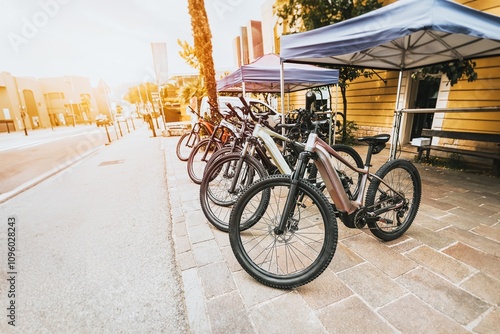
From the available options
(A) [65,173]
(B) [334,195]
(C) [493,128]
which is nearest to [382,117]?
(C) [493,128]

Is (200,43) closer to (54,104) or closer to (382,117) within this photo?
(382,117)

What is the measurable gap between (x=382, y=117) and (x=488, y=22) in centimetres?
590

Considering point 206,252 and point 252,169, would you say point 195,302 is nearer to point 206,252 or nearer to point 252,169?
point 206,252

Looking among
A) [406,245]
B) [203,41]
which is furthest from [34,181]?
[406,245]

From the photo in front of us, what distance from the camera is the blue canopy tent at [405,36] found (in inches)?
85.6

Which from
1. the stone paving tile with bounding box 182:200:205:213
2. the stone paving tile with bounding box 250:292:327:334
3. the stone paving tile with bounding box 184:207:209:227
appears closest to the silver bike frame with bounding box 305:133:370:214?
the stone paving tile with bounding box 250:292:327:334

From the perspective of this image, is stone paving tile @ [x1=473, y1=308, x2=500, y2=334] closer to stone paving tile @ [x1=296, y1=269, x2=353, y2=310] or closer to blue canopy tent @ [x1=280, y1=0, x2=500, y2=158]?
stone paving tile @ [x1=296, y1=269, x2=353, y2=310]

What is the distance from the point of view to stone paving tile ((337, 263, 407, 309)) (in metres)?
1.70

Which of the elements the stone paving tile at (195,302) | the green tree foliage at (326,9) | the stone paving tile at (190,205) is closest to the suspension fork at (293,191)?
the stone paving tile at (195,302)

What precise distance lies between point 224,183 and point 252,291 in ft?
6.00

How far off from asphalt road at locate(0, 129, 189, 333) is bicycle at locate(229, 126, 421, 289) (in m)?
0.81

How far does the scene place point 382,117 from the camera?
8.09m

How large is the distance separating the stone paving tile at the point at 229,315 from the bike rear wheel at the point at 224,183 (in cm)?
99

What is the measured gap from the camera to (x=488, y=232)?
2.52 metres
